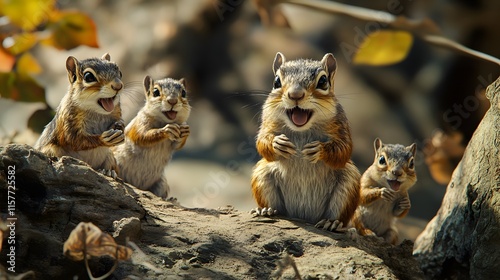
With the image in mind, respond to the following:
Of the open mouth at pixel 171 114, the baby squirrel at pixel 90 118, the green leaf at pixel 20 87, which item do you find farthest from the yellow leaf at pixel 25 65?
the open mouth at pixel 171 114

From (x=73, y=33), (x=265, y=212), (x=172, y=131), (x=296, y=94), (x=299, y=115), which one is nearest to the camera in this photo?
(x=296, y=94)

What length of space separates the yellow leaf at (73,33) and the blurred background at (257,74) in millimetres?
2903

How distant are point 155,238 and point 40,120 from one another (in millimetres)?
2269

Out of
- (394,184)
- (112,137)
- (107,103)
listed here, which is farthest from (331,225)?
(107,103)

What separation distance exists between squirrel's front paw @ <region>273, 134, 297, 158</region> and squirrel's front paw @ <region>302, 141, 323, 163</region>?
3.6 inches

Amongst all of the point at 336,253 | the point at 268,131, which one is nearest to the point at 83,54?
the point at 268,131

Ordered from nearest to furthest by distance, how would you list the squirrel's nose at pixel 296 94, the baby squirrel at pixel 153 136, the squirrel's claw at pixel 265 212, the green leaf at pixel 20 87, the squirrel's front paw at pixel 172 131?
the squirrel's nose at pixel 296 94 → the squirrel's claw at pixel 265 212 → the squirrel's front paw at pixel 172 131 → the baby squirrel at pixel 153 136 → the green leaf at pixel 20 87

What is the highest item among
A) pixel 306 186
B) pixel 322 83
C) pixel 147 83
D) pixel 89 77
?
pixel 147 83

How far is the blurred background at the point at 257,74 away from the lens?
31.0 ft

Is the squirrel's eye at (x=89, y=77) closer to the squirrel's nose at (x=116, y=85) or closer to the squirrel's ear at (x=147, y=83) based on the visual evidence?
the squirrel's nose at (x=116, y=85)

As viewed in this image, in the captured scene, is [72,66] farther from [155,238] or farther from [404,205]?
[404,205]

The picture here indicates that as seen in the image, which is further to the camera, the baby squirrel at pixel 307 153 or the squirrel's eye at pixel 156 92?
the squirrel's eye at pixel 156 92

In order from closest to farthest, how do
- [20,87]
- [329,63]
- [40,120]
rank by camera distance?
[329,63], [20,87], [40,120]

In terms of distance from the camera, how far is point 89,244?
3580 millimetres
